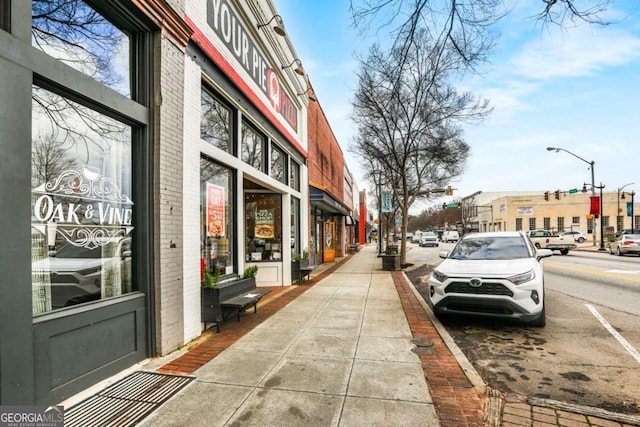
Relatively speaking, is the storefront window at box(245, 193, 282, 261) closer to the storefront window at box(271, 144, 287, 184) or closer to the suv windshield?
the storefront window at box(271, 144, 287, 184)

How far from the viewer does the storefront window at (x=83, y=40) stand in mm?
3316

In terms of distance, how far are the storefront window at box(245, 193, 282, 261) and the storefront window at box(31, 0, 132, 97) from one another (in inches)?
231

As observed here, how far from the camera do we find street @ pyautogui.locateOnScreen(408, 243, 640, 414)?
143 inches

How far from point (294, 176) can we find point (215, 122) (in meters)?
5.90

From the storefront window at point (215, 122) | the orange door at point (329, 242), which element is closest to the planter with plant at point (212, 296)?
the storefront window at point (215, 122)

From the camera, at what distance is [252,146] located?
325 inches

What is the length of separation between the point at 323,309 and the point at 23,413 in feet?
16.7

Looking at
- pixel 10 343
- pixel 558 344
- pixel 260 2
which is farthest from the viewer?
pixel 260 2

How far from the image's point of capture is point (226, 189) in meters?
6.63

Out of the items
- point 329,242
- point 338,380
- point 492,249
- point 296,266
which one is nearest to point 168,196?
point 338,380

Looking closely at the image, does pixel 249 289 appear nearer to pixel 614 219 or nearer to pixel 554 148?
pixel 554 148

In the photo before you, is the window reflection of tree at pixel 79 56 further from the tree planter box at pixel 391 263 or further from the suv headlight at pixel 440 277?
the tree planter box at pixel 391 263

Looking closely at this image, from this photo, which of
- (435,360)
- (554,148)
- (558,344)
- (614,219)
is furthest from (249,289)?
(614,219)

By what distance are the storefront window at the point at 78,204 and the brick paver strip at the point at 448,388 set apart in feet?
12.0
